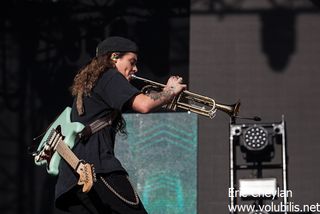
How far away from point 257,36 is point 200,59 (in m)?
0.60

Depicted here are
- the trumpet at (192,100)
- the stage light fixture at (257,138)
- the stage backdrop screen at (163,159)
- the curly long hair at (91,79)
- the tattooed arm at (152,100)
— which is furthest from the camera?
the stage backdrop screen at (163,159)

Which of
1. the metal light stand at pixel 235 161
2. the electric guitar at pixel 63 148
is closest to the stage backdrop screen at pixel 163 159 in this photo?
the metal light stand at pixel 235 161

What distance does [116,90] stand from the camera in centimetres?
365

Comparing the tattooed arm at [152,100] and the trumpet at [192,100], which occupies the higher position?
the trumpet at [192,100]

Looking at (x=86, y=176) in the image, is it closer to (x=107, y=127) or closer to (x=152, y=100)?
(x=107, y=127)

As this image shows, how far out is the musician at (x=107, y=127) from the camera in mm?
3623

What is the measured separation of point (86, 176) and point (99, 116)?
331 mm

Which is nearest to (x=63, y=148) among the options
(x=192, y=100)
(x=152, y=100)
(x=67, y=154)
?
(x=67, y=154)

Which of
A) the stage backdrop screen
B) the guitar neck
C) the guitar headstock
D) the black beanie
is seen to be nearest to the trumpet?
the black beanie

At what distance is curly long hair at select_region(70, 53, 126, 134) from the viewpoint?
3.81m

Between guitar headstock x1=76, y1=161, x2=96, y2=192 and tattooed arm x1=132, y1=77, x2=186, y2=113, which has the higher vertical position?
tattooed arm x1=132, y1=77, x2=186, y2=113

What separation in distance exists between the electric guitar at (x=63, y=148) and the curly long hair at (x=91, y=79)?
94 mm

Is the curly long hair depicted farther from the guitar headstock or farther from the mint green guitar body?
the guitar headstock

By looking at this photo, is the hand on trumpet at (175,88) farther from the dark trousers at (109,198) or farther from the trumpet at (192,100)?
the trumpet at (192,100)
